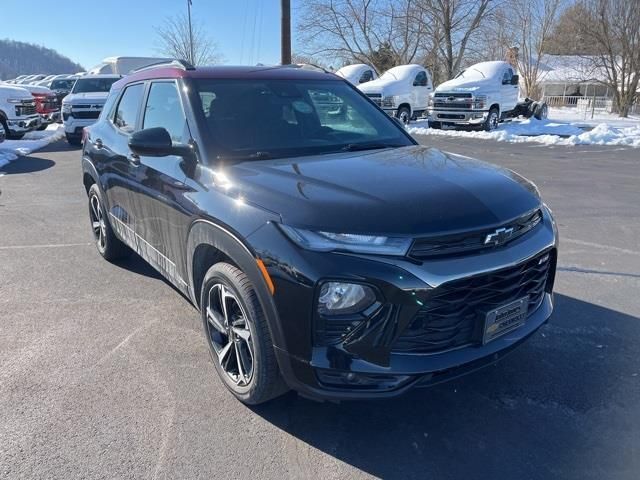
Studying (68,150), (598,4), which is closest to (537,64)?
(598,4)

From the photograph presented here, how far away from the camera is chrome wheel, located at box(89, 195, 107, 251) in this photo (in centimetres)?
517

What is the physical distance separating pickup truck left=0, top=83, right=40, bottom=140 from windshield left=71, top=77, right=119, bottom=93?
1550 millimetres

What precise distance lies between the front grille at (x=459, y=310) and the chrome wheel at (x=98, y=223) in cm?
381

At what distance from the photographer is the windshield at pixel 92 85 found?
15300 millimetres

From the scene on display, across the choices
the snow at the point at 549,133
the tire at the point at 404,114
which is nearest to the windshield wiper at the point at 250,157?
the snow at the point at 549,133

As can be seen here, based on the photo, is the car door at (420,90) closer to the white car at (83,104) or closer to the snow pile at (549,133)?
the snow pile at (549,133)

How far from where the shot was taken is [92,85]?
1548 cm

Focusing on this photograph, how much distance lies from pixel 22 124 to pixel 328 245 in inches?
636

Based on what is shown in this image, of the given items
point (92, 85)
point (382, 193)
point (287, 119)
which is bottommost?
point (382, 193)

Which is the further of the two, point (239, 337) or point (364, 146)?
point (364, 146)

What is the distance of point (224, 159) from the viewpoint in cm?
306

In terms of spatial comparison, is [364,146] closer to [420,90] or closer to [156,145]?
[156,145]

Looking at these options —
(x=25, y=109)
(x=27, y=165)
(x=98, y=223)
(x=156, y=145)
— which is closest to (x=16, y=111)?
(x=25, y=109)

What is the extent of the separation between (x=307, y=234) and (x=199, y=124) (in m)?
1.33
